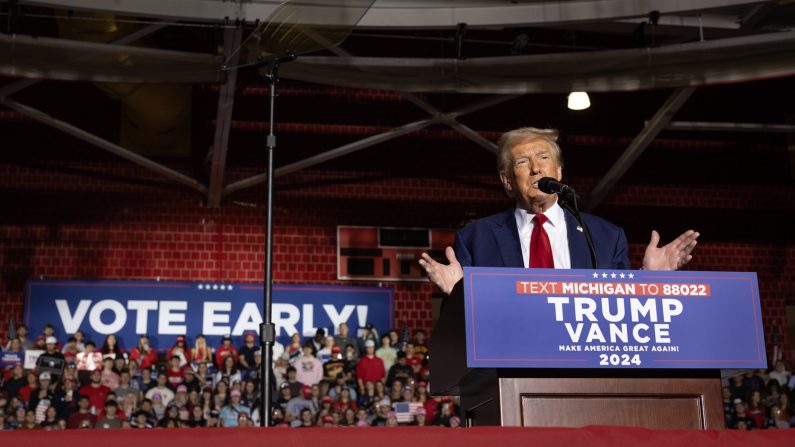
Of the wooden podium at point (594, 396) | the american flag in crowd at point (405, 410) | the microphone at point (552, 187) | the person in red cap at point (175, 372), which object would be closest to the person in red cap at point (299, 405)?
the american flag in crowd at point (405, 410)

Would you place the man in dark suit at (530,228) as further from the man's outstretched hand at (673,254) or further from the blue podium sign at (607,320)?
the blue podium sign at (607,320)

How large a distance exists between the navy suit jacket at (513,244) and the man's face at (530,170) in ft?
0.31

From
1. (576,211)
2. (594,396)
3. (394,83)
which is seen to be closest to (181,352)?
(394,83)

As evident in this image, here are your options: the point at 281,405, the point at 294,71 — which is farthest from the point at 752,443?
the point at 281,405

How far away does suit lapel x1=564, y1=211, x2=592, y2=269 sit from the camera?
313 cm

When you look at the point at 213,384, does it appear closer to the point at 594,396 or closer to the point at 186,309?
the point at 186,309

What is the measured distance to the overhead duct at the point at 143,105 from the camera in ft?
32.3

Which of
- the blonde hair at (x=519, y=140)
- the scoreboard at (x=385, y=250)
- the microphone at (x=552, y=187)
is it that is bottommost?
the microphone at (x=552, y=187)

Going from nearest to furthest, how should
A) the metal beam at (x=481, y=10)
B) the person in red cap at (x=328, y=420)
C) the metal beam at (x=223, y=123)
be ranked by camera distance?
the metal beam at (x=481, y=10)
the metal beam at (x=223, y=123)
the person in red cap at (x=328, y=420)

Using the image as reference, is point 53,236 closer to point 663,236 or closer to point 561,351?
point 663,236

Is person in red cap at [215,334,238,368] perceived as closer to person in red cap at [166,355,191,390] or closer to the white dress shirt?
person in red cap at [166,355,191,390]

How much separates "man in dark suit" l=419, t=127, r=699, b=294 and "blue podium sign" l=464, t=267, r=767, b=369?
505 millimetres

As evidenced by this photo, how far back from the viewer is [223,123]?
1134cm

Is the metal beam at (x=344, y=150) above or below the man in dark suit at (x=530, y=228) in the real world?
above
